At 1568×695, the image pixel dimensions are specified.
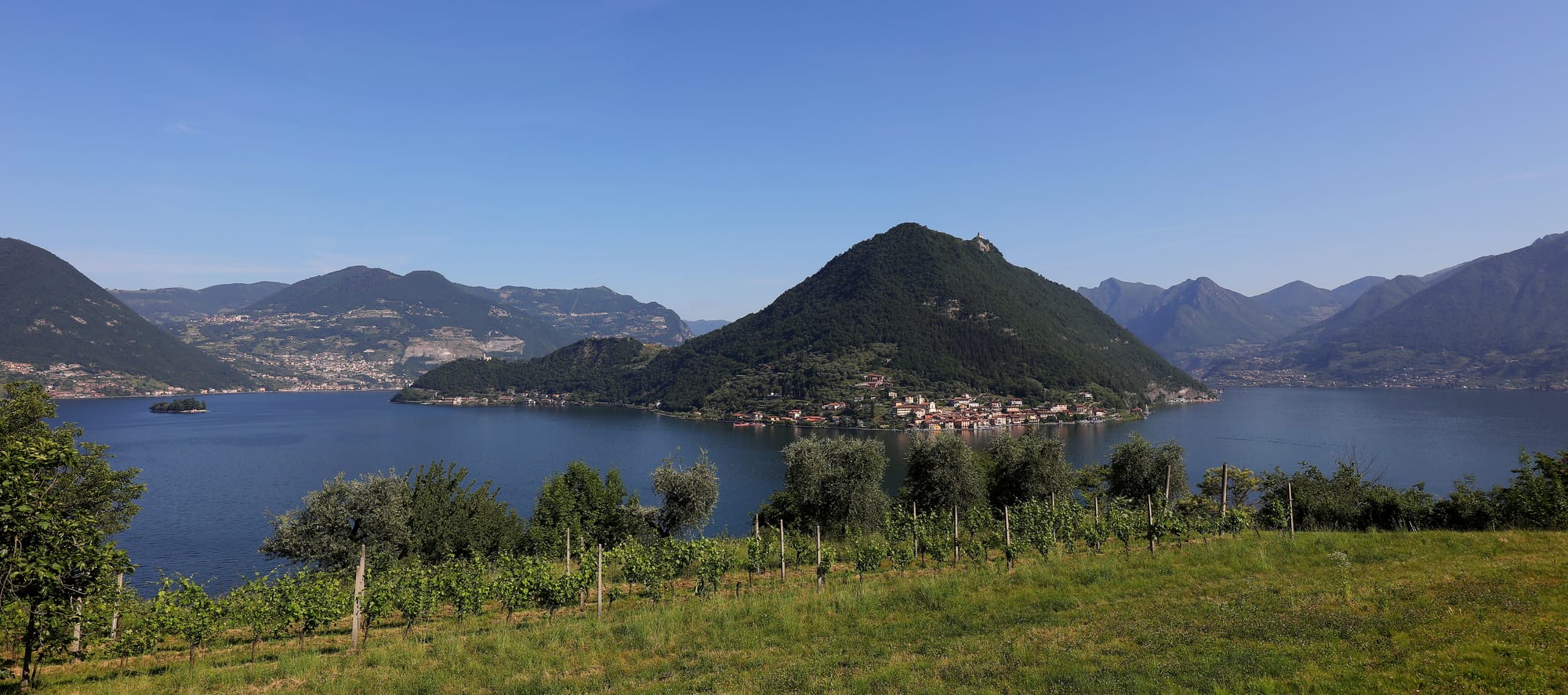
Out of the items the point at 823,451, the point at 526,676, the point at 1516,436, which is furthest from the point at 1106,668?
the point at 1516,436

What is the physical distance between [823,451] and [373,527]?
22.2 m

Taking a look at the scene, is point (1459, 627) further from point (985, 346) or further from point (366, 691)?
point (985, 346)

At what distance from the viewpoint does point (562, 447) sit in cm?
11369

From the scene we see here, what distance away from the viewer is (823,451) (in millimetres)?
36781

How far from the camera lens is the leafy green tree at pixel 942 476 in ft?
122

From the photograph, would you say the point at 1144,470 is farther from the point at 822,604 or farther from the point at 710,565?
the point at 822,604

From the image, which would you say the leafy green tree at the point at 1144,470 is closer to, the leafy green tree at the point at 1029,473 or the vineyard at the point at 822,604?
the leafy green tree at the point at 1029,473

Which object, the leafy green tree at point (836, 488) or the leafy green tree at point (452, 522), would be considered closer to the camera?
the leafy green tree at point (452, 522)

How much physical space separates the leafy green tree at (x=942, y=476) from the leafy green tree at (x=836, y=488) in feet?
11.2

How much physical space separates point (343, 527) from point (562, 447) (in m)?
88.2

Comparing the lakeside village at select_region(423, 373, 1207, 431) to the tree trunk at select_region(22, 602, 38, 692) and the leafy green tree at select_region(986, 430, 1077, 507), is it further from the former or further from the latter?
the tree trunk at select_region(22, 602, 38, 692)

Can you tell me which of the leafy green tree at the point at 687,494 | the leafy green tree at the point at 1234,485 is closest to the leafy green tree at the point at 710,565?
the leafy green tree at the point at 687,494

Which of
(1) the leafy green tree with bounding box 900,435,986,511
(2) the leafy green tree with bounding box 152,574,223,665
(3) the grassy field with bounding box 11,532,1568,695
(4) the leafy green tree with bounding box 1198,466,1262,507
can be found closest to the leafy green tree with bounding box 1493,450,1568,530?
(3) the grassy field with bounding box 11,532,1568,695

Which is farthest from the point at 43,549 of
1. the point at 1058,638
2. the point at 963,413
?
the point at 963,413
